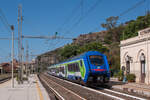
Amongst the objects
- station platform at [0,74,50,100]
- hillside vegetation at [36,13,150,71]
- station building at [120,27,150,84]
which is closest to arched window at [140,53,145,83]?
station building at [120,27,150,84]

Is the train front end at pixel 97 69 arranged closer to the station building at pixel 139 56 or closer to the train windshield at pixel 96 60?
the train windshield at pixel 96 60

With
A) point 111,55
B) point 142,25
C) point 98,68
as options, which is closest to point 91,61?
point 98,68

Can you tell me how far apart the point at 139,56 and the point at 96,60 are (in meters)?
9.95

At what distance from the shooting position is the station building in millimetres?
26641

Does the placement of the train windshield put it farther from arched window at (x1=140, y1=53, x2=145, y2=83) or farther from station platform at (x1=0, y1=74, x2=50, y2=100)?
arched window at (x1=140, y1=53, x2=145, y2=83)

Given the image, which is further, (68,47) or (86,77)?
(68,47)

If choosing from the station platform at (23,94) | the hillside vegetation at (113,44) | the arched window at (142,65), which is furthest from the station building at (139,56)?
the station platform at (23,94)

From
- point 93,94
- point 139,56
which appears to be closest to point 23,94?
point 93,94

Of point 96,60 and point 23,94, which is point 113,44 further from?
point 23,94

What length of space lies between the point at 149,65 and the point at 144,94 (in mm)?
10312

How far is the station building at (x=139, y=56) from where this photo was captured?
2664 centimetres

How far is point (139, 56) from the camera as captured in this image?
2881cm

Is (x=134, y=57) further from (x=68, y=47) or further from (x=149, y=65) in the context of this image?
(x=68, y=47)

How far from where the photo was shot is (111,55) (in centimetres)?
5231
